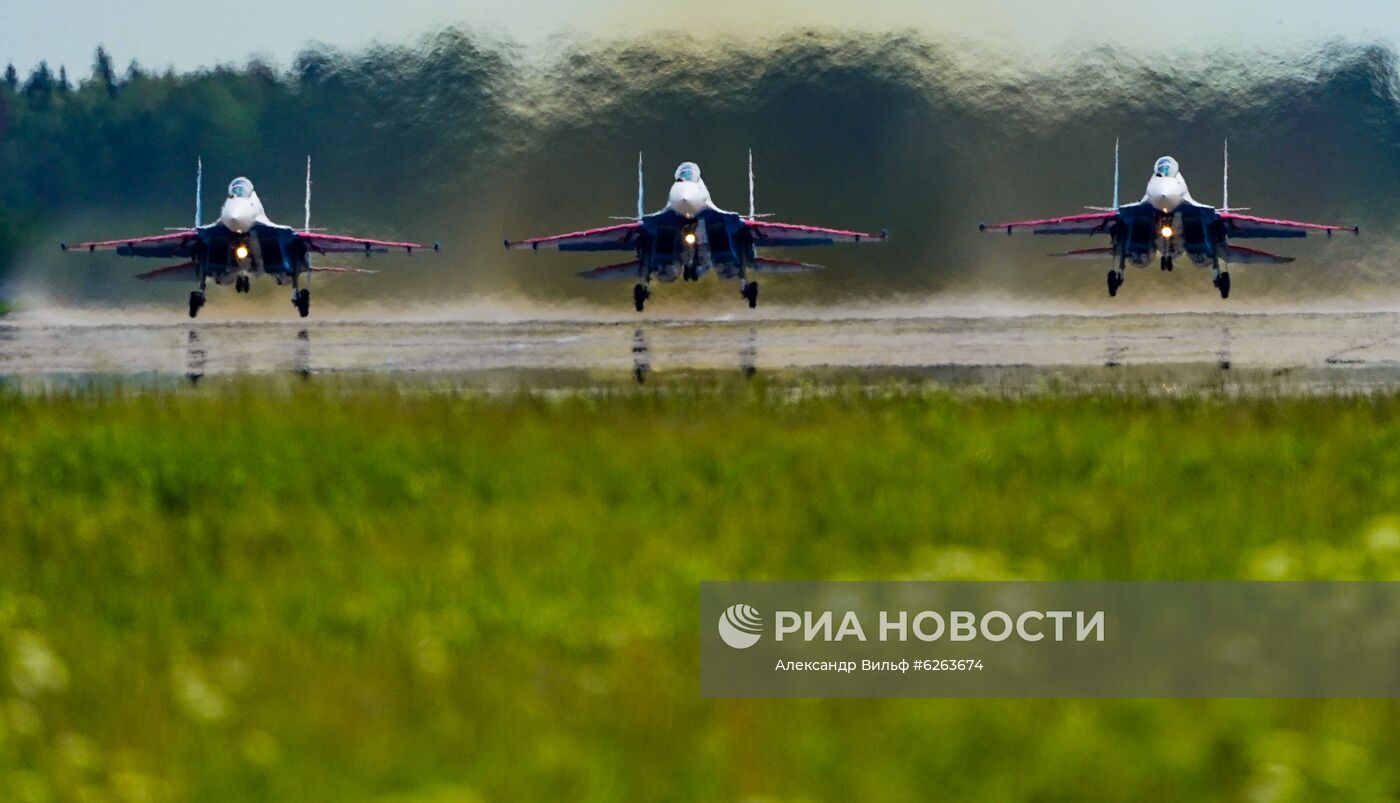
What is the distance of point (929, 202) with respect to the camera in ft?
129

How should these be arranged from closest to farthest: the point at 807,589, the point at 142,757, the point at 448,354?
the point at 142,757 < the point at 807,589 < the point at 448,354

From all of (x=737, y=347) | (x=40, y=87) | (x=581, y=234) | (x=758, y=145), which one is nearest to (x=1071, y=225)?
(x=758, y=145)

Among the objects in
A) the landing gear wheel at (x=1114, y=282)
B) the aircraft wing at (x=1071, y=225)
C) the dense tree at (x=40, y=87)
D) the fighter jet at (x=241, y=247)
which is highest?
the dense tree at (x=40, y=87)

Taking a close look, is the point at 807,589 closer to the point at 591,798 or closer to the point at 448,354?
the point at 591,798

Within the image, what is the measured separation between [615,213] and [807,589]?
3132 centimetres

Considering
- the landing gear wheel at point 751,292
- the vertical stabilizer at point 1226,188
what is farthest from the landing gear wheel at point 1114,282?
the landing gear wheel at point 751,292

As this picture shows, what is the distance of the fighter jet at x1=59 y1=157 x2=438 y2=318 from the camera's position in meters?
34.6

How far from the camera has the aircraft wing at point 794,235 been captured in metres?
35.1

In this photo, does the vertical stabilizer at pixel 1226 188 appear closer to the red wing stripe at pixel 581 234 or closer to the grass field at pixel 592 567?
the red wing stripe at pixel 581 234

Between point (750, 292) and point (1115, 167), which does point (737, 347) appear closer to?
point (750, 292)

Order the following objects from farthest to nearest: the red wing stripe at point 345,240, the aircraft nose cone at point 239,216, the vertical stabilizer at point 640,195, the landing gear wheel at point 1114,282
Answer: the landing gear wheel at point 1114,282 < the vertical stabilizer at point 640,195 < the red wing stripe at point 345,240 < the aircraft nose cone at point 239,216

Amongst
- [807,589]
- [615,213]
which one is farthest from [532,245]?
[807,589]
